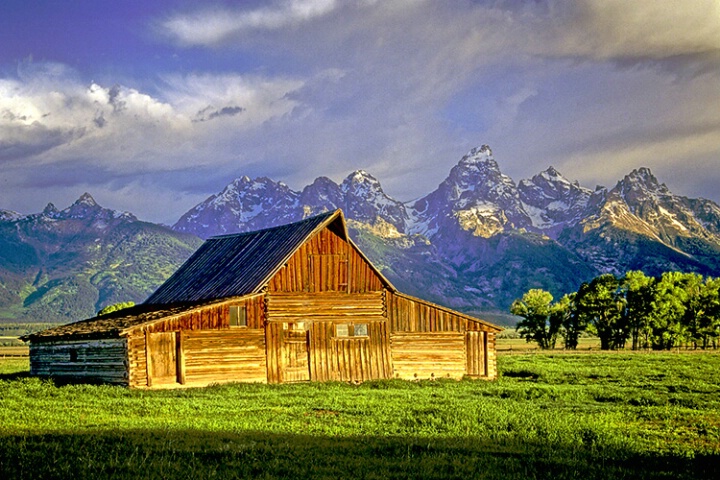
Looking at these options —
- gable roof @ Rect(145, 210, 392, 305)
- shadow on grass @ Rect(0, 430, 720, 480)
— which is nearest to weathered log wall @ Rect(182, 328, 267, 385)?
gable roof @ Rect(145, 210, 392, 305)

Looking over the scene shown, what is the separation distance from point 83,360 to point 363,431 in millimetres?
Answer: 24369

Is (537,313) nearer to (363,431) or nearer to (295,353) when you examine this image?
(295,353)

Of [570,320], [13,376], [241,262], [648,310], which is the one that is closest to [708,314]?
[648,310]

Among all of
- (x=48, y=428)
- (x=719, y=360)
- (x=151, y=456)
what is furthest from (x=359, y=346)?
(x=719, y=360)

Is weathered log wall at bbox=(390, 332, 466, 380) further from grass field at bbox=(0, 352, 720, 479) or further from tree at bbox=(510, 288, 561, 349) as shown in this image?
tree at bbox=(510, 288, 561, 349)

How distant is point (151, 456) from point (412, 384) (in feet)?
89.1

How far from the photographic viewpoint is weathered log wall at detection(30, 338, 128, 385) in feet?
131

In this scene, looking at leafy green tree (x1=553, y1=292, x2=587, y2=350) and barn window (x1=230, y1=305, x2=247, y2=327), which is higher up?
barn window (x1=230, y1=305, x2=247, y2=327)

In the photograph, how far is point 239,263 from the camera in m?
49.6

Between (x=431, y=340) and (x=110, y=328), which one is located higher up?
(x=110, y=328)

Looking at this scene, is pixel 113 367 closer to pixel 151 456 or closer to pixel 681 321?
pixel 151 456

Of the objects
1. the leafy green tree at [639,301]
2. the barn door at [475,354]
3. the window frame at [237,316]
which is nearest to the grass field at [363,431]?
the window frame at [237,316]

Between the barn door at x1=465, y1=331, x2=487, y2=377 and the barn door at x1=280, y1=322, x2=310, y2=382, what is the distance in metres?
10.1

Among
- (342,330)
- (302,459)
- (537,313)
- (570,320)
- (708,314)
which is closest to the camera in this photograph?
(302,459)
